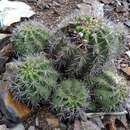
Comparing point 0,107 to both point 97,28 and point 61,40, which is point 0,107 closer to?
point 61,40

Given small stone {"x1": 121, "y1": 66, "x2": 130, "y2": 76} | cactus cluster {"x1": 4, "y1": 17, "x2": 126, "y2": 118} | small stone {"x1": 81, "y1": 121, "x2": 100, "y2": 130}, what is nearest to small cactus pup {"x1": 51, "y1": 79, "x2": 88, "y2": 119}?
cactus cluster {"x1": 4, "y1": 17, "x2": 126, "y2": 118}

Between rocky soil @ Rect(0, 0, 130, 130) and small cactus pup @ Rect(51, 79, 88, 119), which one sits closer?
small cactus pup @ Rect(51, 79, 88, 119)

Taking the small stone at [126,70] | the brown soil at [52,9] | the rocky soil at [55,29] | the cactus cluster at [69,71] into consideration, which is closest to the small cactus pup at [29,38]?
→ the cactus cluster at [69,71]

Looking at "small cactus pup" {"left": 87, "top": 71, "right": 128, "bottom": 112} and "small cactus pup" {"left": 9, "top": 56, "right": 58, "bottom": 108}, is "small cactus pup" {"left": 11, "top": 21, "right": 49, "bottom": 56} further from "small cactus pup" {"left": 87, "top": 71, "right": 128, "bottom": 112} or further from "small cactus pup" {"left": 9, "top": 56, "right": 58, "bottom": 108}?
"small cactus pup" {"left": 87, "top": 71, "right": 128, "bottom": 112}

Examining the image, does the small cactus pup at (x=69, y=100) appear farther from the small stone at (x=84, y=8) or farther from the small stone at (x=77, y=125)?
the small stone at (x=84, y=8)

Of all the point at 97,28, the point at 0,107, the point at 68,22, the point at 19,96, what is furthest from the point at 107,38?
the point at 0,107

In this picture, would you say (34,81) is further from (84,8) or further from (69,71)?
(84,8)
